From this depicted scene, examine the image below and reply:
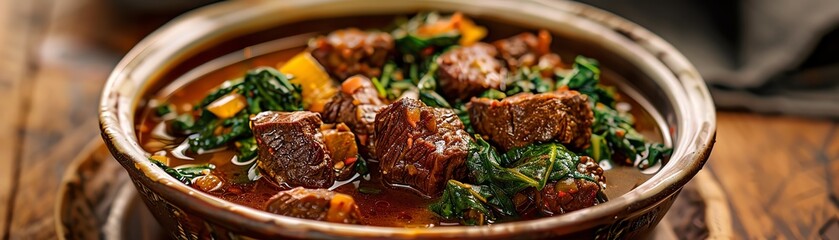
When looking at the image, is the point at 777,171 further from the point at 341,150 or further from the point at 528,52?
the point at 341,150

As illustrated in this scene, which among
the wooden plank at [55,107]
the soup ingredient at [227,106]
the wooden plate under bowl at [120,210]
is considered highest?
the soup ingredient at [227,106]

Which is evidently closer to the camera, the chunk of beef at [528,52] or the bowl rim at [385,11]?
the bowl rim at [385,11]

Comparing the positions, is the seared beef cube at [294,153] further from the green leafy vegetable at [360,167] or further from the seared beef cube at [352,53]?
the seared beef cube at [352,53]

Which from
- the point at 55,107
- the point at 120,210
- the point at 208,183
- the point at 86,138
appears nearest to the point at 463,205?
the point at 208,183

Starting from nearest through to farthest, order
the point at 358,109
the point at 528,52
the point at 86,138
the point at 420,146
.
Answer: the point at 420,146 → the point at 358,109 → the point at 528,52 → the point at 86,138

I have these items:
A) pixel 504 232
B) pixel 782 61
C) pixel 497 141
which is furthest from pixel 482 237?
pixel 782 61

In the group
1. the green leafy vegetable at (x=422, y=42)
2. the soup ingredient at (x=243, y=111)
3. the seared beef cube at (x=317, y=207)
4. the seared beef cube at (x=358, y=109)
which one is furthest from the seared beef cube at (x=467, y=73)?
the seared beef cube at (x=317, y=207)

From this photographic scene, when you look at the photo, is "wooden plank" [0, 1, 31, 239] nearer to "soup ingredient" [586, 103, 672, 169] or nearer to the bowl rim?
the bowl rim
